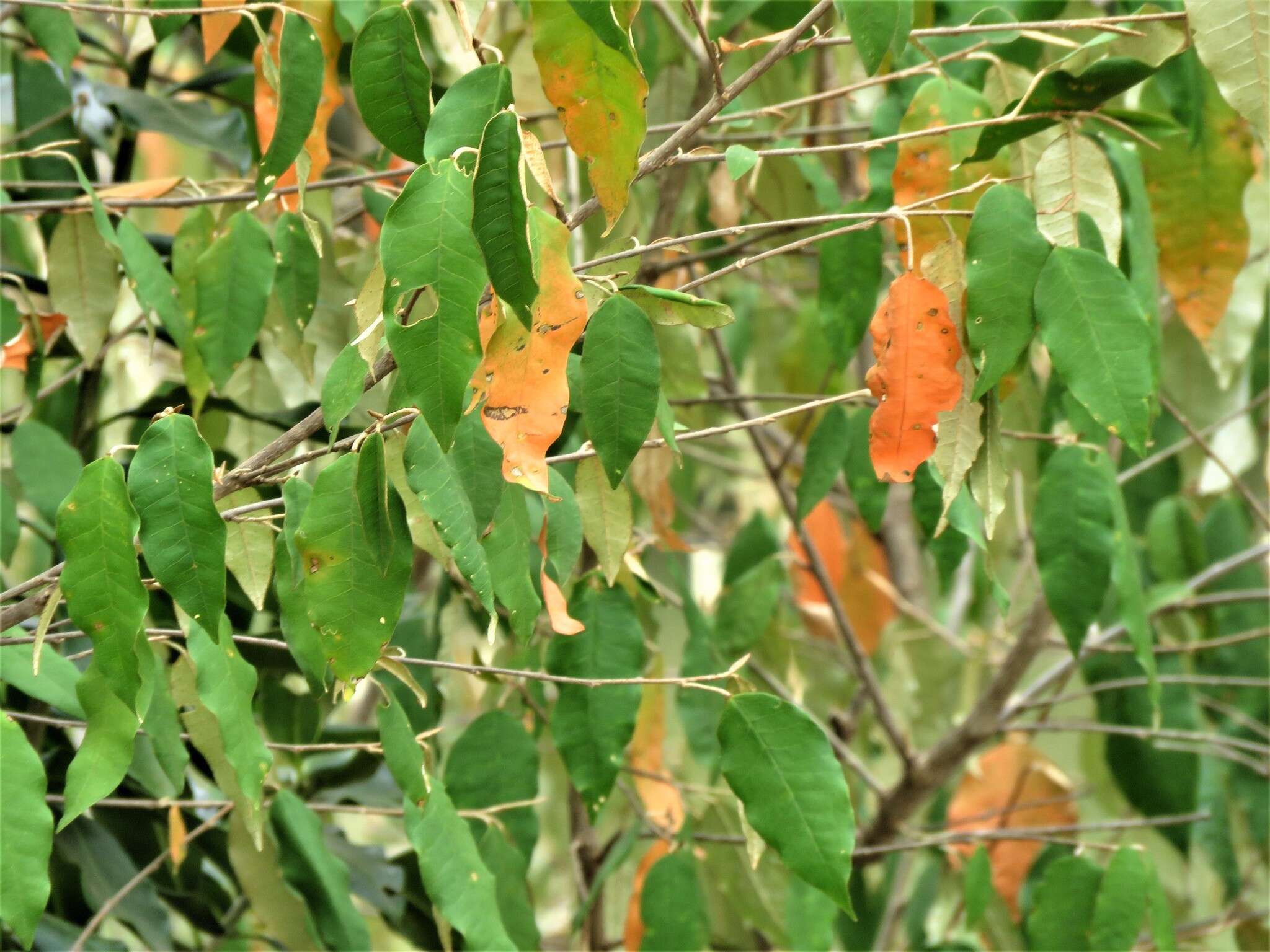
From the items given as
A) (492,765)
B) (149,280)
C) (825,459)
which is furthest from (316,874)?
(825,459)

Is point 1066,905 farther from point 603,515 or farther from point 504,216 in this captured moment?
point 504,216

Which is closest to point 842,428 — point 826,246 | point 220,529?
point 826,246

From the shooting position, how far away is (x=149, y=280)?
2.50 ft

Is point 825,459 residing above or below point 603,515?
below

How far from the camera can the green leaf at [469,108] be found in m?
0.49

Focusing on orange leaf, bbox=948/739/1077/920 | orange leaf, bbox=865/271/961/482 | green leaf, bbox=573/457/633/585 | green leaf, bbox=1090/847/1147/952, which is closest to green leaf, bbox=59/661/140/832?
green leaf, bbox=573/457/633/585

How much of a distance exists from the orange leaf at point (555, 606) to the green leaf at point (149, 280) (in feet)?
0.82

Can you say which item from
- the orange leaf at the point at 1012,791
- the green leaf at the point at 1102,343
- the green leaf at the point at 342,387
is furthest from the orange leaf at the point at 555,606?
the orange leaf at the point at 1012,791

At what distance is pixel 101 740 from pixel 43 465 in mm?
313

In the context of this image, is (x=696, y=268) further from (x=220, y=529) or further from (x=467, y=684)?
(x=220, y=529)

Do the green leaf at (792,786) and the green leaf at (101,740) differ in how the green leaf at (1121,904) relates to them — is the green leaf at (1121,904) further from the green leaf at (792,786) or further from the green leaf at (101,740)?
the green leaf at (101,740)

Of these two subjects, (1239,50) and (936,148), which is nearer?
(1239,50)

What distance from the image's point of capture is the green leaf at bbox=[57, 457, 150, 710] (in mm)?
513

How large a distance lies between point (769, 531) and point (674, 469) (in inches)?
5.1
